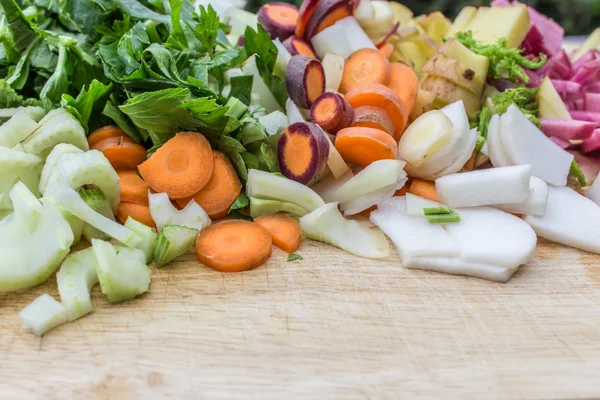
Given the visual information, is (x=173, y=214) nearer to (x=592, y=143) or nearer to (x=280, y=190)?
(x=280, y=190)

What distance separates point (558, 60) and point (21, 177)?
96.4 inches

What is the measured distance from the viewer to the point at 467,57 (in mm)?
2570

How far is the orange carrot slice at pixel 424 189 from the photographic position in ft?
6.85

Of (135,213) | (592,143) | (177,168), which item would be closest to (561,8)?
(592,143)

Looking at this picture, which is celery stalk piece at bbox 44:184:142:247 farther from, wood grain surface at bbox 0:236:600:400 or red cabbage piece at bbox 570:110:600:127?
red cabbage piece at bbox 570:110:600:127

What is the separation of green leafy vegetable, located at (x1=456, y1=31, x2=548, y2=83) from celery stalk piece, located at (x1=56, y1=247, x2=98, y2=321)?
1.88 metres

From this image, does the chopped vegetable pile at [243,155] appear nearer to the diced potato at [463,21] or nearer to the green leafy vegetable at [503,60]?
the green leafy vegetable at [503,60]

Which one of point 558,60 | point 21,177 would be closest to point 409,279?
point 21,177

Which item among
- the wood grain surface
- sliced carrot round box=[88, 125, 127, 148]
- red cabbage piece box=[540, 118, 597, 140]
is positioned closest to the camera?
the wood grain surface

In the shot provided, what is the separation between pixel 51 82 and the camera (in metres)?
2.09

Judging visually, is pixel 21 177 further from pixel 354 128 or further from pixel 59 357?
pixel 354 128

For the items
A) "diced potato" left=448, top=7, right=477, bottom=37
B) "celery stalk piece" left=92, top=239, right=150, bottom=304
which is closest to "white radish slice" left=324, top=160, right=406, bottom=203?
"celery stalk piece" left=92, top=239, right=150, bottom=304

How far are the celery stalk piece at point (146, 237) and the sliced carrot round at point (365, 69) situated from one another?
1083 mm

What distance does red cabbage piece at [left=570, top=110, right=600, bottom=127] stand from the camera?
8.58 feet
